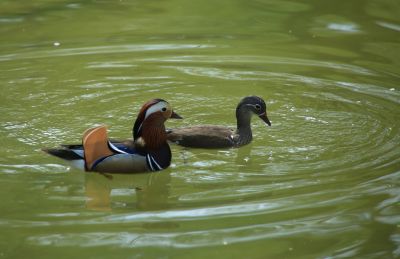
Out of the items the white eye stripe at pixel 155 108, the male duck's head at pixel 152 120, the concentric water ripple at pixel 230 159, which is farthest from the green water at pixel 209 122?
the white eye stripe at pixel 155 108

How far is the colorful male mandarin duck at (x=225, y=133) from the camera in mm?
9172

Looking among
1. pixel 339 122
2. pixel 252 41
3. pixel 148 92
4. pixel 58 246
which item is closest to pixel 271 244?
pixel 58 246

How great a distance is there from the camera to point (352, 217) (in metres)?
7.25

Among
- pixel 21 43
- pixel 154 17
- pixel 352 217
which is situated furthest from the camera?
pixel 154 17

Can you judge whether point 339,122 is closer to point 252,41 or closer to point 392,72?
point 392,72

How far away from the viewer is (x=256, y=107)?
9594 mm

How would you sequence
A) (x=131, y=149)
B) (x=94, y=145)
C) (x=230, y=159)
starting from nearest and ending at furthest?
(x=94, y=145) < (x=131, y=149) < (x=230, y=159)

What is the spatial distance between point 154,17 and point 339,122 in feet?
16.9

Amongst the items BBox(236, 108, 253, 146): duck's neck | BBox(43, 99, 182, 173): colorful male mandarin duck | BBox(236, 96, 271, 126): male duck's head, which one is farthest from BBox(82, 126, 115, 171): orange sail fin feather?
BBox(236, 96, 271, 126): male duck's head

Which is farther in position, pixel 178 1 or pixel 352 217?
pixel 178 1

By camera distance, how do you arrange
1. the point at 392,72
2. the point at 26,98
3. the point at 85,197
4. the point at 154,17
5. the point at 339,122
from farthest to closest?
the point at 154,17 < the point at 392,72 < the point at 26,98 < the point at 339,122 < the point at 85,197

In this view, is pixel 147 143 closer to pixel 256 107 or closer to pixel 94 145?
pixel 94 145

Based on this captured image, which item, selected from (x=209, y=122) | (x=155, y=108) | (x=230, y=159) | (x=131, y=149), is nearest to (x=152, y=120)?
(x=155, y=108)

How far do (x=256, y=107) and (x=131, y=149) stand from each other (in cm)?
174
